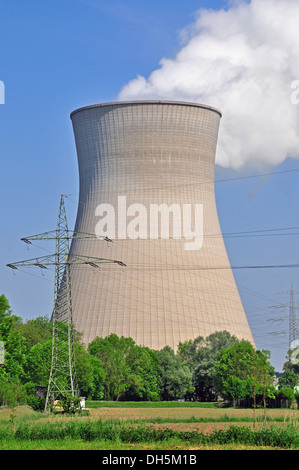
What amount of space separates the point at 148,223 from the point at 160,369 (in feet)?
26.1

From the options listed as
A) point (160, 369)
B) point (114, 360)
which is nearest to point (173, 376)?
point (160, 369)

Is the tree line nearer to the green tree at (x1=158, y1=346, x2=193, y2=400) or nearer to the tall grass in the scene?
the green tree at (x1=158, y1=346, x2=193, y2=400)

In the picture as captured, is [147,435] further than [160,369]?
No

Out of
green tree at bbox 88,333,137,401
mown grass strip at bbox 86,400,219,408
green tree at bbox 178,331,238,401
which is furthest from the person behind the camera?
green tree at bbox 178,331,238,401

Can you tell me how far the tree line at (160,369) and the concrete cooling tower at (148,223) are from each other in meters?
1.31

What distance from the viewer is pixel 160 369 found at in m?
40.6

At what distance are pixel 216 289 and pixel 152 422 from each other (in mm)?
18005

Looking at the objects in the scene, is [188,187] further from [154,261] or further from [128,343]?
[128,343]

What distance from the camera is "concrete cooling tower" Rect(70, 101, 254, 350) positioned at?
38.7 metres

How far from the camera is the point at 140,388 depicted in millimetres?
39188

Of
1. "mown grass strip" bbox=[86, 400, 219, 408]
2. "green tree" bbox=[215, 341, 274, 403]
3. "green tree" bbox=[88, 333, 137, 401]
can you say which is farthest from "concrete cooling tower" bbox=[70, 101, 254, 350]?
"mown grass strip" bbox=[86, 400, 219, 408]

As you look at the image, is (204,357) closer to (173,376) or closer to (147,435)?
(173,376)

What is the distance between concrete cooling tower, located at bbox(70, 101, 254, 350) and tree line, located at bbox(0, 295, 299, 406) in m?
1.31

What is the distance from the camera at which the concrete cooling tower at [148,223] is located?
3866cm
